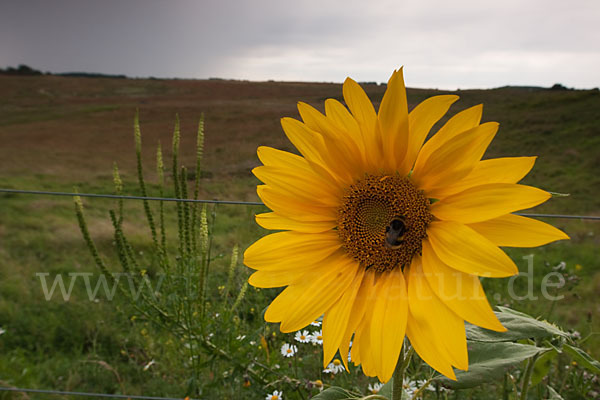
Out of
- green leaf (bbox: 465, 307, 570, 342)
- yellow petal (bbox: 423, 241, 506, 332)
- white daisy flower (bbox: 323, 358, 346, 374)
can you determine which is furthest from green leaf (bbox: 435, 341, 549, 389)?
white daisy flower (bbox: 323, 358, 346, 374)

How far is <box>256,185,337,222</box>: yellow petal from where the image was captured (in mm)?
431

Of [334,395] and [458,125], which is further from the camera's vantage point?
[334,395]

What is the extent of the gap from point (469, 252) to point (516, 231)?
0.04 metres

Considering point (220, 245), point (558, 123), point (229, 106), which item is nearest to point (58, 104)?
point (229, 106)

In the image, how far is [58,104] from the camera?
10.8ft

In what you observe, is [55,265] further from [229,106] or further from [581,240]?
[581,240]

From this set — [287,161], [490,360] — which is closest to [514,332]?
[490,360]

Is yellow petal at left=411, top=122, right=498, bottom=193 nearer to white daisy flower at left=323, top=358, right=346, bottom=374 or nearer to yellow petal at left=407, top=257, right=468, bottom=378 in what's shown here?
yellow petal at left=407, top=257, right=468, bottom=378

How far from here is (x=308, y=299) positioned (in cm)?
41

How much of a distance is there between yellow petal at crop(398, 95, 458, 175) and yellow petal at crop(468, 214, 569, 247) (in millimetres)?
88

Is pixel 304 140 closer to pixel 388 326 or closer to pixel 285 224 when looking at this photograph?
pixel 285 224

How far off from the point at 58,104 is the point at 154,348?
98.9 inches

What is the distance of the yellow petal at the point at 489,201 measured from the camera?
1.03 feet

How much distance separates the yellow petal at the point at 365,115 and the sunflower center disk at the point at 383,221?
39 mm
